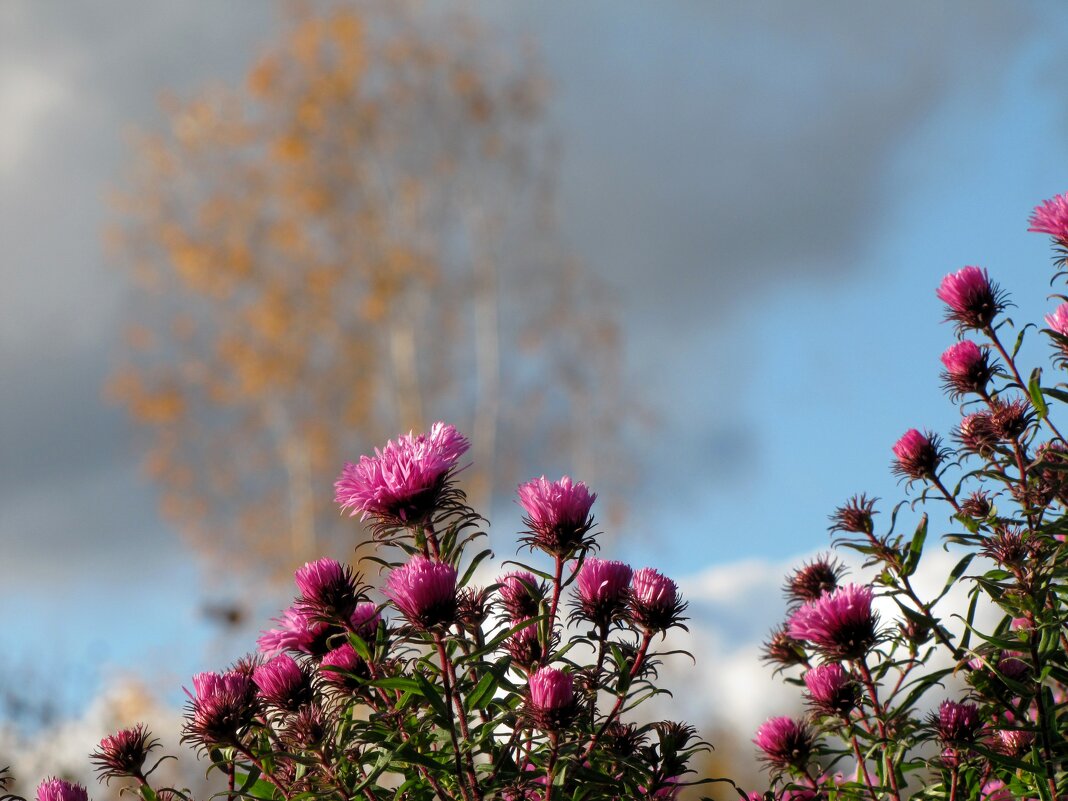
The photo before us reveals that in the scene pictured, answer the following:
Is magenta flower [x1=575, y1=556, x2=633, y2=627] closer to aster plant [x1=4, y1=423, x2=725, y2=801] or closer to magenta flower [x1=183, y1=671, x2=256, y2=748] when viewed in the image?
aster plant [x1=4, y1=423, x2=725, y2=801]

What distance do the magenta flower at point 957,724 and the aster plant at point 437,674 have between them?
0.29 m

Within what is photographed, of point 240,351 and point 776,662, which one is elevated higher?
point 240,351

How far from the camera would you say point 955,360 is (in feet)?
4.88

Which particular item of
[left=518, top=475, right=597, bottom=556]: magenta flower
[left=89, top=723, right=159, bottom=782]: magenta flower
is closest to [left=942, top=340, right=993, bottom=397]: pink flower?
[left=518, top=475, right=597, bottom=556]: magenta flower

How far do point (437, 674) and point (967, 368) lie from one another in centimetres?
80

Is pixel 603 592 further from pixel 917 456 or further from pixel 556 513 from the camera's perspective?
pixel 917 456

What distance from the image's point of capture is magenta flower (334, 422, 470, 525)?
43.3 inches

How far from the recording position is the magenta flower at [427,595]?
1030 mm

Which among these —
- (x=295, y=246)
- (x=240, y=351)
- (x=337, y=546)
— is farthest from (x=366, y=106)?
(x=337, y=546)

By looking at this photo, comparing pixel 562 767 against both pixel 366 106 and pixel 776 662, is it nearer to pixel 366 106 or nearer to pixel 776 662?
pixel 776 662

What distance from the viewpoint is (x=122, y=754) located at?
4.17 feet

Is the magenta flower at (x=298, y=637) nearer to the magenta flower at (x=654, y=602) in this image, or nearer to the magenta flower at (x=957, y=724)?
the magenta flower at (x=654, y=602)

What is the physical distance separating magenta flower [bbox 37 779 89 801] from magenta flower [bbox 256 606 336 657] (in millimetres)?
286

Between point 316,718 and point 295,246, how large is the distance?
8.87m
